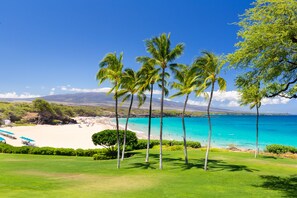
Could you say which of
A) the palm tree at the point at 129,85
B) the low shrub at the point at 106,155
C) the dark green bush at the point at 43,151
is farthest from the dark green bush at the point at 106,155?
the palm tree at the point at 129,85

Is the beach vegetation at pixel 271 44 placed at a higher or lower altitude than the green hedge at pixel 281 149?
higher

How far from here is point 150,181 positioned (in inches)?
902

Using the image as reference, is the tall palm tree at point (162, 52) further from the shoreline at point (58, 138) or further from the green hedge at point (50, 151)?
the shoreline at point (58, 138)

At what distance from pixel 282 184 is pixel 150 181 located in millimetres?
10490

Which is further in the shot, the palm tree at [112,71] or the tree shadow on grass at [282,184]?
the palm tree at [112,71]

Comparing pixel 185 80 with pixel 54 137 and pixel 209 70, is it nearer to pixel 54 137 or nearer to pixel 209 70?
pixel 209 70

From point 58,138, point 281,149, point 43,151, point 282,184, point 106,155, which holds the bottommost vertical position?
point 58,138

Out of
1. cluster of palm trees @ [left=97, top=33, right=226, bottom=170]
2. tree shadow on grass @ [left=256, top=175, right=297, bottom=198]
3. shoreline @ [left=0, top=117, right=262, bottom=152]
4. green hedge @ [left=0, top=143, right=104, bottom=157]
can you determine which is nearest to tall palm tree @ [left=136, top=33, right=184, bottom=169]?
cluster of palm trees @ [left=97, top=33, right=226, bottom=170]

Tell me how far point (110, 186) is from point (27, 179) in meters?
7.18

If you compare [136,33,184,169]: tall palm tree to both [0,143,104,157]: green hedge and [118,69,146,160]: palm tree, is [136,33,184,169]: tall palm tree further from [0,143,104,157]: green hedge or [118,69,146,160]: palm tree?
[0,143,104,157]: green hedge

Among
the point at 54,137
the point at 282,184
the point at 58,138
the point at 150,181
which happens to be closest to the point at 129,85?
the point at 150,181

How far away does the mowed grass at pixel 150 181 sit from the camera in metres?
18.2

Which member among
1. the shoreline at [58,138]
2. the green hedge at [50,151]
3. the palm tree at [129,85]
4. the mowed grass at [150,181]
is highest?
the palm tree at [129,85]

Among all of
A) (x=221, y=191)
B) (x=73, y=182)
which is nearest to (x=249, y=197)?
(x=221, y=191)
